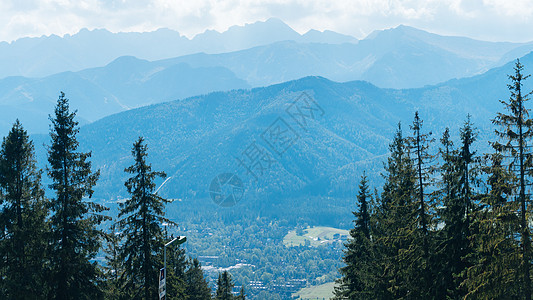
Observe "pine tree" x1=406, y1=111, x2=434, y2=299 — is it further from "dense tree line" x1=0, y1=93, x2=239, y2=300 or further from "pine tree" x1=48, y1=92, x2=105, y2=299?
"pine tree" x1=48, y1=92, x2=105, y2=299

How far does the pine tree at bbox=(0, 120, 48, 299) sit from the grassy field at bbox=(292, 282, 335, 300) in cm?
12718

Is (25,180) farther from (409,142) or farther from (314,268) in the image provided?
(314,268)

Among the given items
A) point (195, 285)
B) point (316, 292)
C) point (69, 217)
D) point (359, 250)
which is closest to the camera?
point (69, 217)

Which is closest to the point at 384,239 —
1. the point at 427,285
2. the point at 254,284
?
the point at 427,285

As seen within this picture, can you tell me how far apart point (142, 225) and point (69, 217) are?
11.7ft

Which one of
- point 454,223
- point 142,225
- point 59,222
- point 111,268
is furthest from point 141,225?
point 454,223

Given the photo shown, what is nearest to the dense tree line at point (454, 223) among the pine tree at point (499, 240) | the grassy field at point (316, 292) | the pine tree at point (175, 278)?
the pine tree at point (499, 240)

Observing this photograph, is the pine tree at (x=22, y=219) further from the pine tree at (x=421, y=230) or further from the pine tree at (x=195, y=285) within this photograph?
the pine tree at (x=421, y=230)

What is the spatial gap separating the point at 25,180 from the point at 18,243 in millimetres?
3025

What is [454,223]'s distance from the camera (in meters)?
25.0

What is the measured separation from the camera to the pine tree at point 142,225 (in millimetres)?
26906

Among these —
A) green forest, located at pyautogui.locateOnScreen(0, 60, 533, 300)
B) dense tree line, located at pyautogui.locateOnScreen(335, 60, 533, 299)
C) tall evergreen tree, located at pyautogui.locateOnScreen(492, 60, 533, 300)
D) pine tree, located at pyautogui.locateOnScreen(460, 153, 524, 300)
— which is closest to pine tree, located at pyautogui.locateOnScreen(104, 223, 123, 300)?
green forest, located at pyautogui.locateOnScreen(0, 60, 533, 300)

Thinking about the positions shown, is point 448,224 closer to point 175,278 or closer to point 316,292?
point 175,278

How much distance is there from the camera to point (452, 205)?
24812mm
